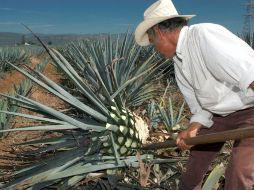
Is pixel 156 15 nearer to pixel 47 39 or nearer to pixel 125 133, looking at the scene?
pixel 125 133

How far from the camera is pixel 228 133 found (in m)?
2.29

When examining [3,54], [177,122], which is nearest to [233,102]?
[177,122]

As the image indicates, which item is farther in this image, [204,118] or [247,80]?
[204,118]

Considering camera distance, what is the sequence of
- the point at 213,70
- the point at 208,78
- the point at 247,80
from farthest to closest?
the point at 208,78, the point at 213,70, the point at 247,80

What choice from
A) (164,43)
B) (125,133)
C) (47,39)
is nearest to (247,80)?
(164,43)

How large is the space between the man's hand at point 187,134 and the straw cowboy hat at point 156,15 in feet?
2.07

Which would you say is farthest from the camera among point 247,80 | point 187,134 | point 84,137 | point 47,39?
point 47,39

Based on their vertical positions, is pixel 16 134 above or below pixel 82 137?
below

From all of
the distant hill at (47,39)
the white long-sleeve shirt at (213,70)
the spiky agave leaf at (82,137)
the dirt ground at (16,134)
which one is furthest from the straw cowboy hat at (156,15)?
the dirt ground at (16,134)

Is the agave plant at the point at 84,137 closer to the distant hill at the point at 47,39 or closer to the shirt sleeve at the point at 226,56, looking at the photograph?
the distant hill at the point at 47,39

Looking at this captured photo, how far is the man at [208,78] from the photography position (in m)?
2.48

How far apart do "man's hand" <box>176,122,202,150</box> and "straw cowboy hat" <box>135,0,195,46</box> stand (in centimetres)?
63

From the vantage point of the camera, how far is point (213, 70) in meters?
2.60

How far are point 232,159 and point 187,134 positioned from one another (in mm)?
401
